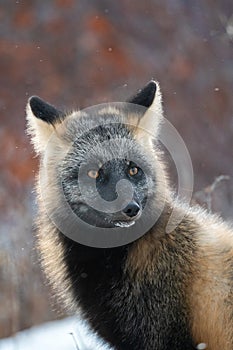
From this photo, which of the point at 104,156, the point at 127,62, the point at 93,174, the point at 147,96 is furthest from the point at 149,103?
the point at 127,62

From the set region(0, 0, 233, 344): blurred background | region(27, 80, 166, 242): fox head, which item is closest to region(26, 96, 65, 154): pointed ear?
region(27, 80, 166, 242): fox head

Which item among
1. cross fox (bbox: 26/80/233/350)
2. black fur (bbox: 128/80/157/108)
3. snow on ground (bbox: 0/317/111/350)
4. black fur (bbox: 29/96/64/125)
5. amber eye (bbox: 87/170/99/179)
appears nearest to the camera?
cross fox (bbox: 26/80/233/350)

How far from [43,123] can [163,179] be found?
3.47 feet

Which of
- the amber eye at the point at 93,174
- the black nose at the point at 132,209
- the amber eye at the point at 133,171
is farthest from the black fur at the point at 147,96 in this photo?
the black nose at the point at 132,209

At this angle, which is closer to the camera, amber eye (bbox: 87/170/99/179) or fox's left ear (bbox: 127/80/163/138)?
amber eye (bbox: 87/170/99/179)

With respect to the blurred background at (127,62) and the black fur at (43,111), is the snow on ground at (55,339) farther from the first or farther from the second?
the blurred background at (127,62)

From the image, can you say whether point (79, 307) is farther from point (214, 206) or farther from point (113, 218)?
point (214, 206)

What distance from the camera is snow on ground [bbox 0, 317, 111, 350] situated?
6.49 m

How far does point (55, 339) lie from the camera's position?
23.1 feet

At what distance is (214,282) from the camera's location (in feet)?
17.3

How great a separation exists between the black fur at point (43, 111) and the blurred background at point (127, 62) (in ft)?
22.2

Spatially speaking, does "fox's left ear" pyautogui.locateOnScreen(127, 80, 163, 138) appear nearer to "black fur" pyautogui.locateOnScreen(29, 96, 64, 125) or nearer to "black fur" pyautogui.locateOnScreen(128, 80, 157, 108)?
"black fur" pyautogui.locateOnScreen(128, 80, 157, 108)

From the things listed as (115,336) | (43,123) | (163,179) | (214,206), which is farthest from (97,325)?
(214,206)

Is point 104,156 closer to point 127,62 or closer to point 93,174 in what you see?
point 93,174
